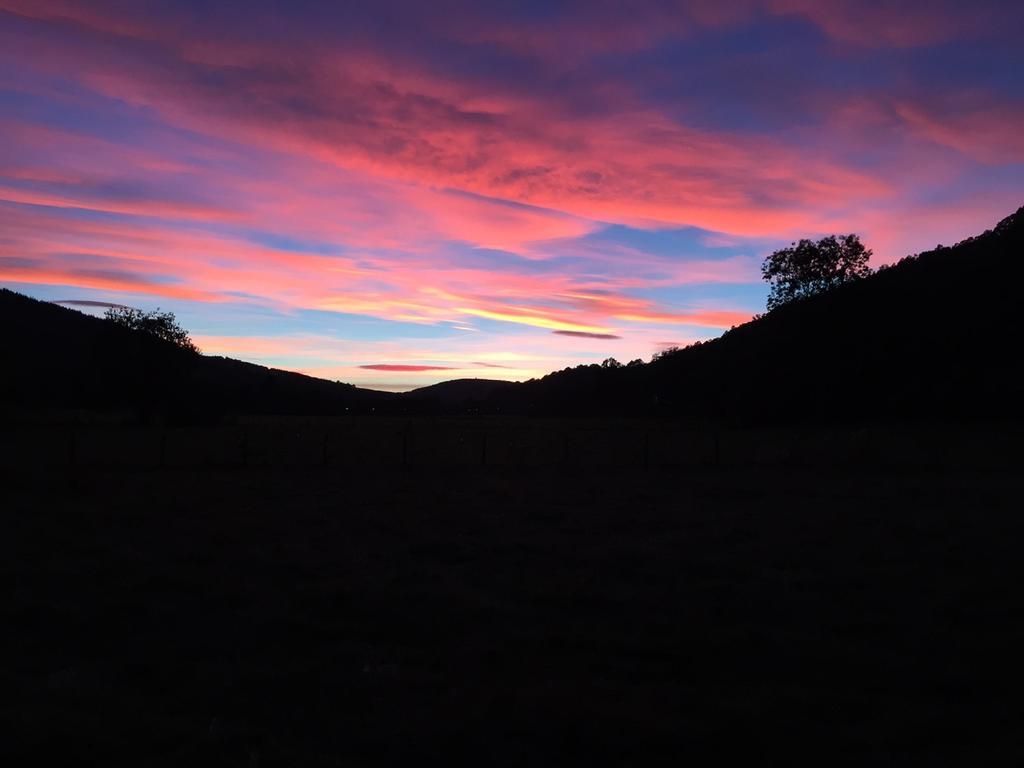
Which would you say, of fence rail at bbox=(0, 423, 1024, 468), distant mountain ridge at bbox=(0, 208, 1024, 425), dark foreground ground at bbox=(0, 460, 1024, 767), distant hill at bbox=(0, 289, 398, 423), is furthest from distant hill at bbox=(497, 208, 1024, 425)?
distant hill at bbox=(0, 289, 398, 423)

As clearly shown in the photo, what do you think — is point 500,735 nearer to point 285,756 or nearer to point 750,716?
point 285,756

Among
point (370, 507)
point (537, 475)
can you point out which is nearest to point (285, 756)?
point (370, 507)

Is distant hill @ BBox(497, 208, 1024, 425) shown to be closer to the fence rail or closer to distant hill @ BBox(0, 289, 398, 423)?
the fence rail

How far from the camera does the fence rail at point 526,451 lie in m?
26.7

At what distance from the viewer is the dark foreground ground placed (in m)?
5.48

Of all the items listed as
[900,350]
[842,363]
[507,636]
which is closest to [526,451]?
[507,636]

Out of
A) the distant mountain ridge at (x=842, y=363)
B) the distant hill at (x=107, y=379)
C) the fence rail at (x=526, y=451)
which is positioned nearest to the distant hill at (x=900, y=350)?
the distant mountain ridge at (x=842, y=363)

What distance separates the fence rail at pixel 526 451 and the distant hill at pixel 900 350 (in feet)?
35.5

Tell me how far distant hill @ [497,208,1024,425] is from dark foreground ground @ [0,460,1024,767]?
40.3 m

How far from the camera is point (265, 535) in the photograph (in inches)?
532

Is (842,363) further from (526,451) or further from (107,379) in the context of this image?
(107,379)

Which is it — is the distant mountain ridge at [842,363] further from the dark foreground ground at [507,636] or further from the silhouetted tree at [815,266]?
the dark foreground ground at [507,636]

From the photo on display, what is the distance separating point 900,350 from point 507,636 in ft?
185

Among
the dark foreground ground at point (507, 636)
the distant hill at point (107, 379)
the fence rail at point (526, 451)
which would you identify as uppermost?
the distant hill at point (107, 379)
